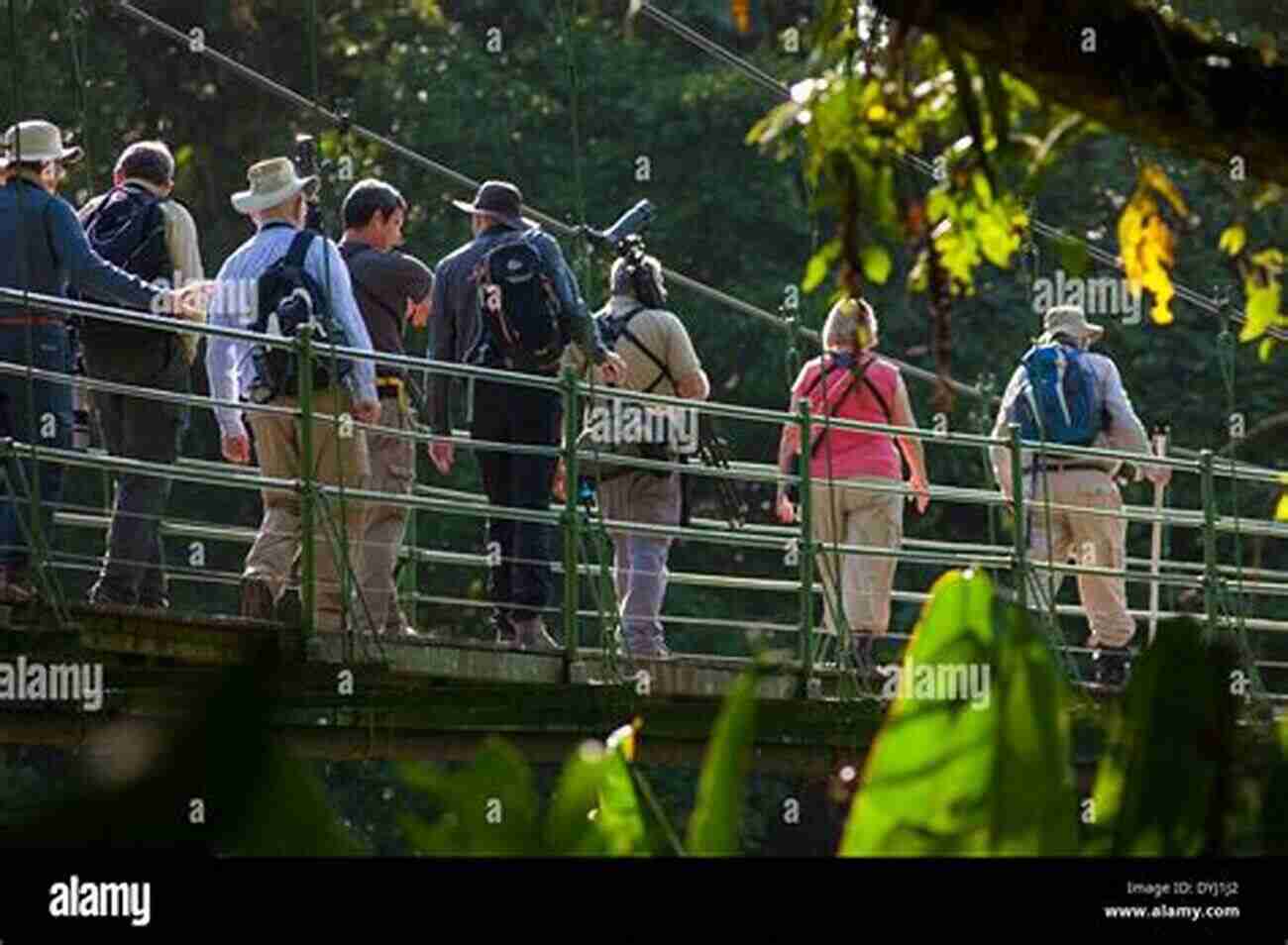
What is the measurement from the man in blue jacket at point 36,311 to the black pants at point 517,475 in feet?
5.20

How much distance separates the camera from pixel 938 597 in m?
1.35

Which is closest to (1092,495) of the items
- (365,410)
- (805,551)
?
(805,551)

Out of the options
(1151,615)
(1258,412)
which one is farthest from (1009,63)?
(1258,412)

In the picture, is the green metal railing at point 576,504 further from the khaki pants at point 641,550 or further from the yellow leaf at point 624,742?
the yellow leaf at point 624,742

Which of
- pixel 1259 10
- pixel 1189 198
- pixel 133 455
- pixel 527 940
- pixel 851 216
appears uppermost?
pixel 1189 198

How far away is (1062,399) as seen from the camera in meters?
12.4

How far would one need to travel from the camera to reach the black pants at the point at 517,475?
34.0 ft

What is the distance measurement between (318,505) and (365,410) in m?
0.22

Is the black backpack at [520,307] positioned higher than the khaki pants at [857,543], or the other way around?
the black backpack at [520,307]

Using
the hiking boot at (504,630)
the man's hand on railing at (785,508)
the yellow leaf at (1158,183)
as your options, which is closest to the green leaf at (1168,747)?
the yellow leaf at (1158,183)

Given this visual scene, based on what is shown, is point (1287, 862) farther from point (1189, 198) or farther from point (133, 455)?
point (1189, 198)

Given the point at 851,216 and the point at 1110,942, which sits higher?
the point at 851,216

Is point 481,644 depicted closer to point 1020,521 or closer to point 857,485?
point 857,485

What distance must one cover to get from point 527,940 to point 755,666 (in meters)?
0.33
